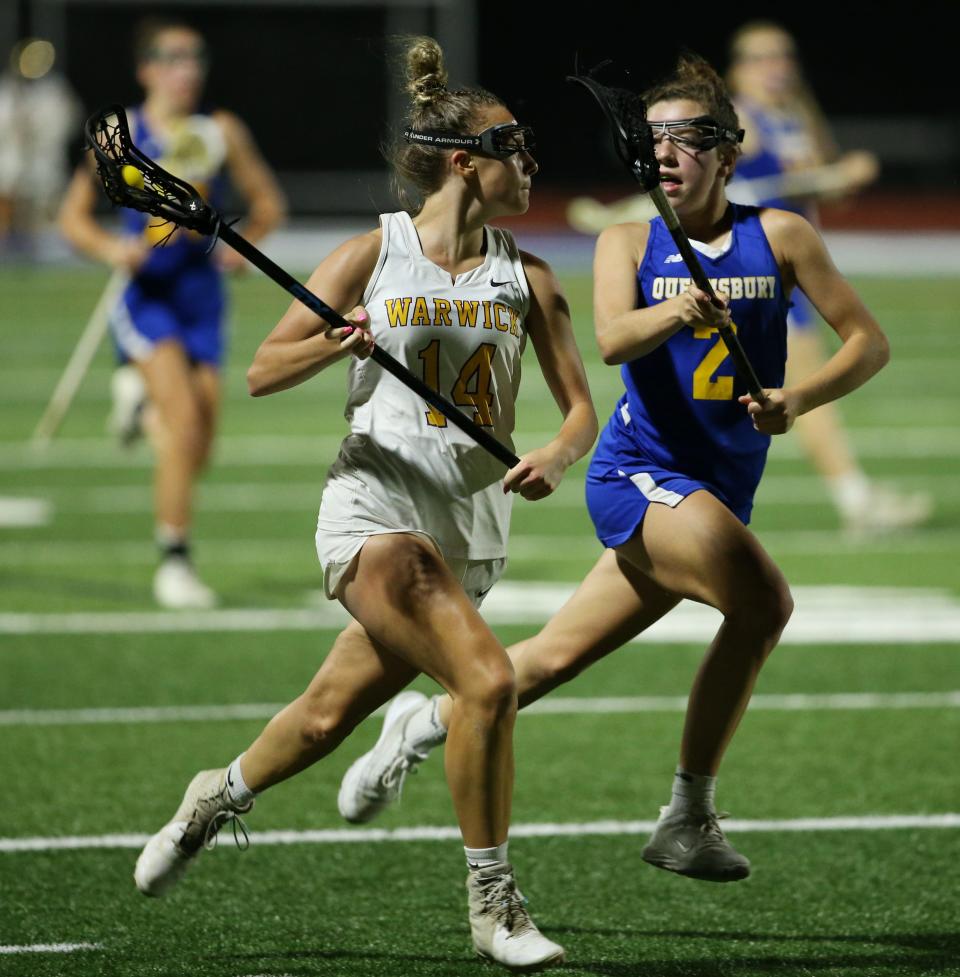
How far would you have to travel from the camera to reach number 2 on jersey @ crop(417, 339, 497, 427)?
4.24m

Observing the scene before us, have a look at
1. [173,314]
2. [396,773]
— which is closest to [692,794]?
[396,773]

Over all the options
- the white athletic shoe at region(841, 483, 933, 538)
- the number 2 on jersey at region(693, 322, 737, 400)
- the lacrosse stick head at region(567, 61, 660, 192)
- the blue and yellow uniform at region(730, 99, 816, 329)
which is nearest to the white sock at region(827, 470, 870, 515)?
the white athletic shoe at region(841, 483, 933, 538)

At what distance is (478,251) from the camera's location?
4.37 metres

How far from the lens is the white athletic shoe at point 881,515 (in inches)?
421

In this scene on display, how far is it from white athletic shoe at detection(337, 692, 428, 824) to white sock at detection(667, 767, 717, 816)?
777 millimetres

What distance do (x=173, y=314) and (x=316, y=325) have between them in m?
4.76

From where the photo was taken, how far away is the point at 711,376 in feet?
15.1

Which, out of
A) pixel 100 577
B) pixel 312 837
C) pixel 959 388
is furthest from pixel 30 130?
pixel 312 837

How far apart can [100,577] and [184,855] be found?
515cm

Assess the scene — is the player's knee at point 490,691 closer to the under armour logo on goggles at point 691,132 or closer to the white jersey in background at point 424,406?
the white jersey in background at point 424,406

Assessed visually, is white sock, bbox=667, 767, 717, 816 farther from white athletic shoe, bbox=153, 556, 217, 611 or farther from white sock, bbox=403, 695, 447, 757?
white athletic shoe, bbox=153, 556, 217, 611

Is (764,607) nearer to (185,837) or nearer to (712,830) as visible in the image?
(712,830)

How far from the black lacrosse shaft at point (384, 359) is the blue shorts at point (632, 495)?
0.52 m

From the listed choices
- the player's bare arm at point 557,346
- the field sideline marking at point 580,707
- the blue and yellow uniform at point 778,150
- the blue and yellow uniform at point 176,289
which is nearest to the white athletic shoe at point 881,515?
the blue and yellow uniform at point 778,150
